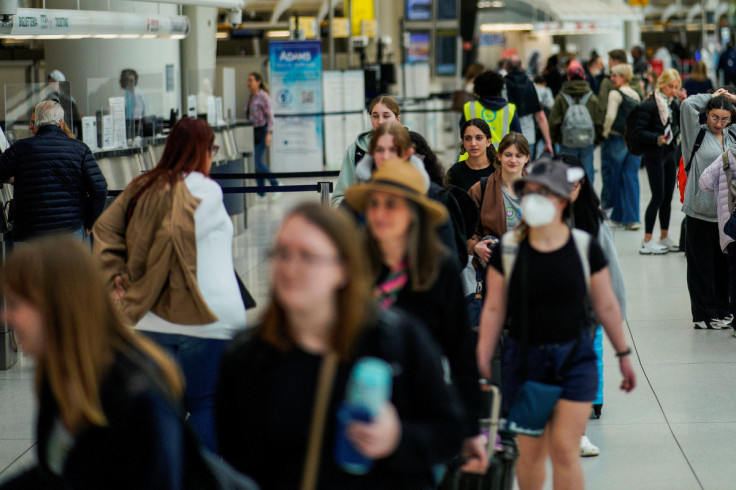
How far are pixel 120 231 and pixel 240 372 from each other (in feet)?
8.24

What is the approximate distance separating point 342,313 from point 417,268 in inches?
41.7

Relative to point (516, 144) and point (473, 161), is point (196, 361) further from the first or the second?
point (473, 161)

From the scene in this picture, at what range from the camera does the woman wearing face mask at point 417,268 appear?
353cm

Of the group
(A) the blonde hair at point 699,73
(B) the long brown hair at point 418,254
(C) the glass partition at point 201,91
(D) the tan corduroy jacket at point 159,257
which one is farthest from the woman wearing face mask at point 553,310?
(A) the blonde hair at point 699,73

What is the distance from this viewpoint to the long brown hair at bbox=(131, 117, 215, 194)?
485 centimetres

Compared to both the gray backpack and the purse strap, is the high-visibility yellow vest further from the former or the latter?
the purse strap

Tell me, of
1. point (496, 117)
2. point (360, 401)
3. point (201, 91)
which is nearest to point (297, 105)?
point (201, 91)

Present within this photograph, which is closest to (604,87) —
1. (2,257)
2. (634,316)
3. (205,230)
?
(634,316)

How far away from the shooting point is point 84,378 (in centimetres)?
253

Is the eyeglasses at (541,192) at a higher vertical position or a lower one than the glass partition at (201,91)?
lower

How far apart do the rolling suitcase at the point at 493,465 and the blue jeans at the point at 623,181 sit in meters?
10.0

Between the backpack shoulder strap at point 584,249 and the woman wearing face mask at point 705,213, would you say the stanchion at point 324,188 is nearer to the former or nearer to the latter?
the woman wearing face mask at point 705,213

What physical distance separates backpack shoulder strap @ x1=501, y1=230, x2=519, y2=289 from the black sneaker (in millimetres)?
5112

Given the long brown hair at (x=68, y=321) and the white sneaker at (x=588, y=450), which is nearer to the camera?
the long brown hair at (x=68, y=321)
